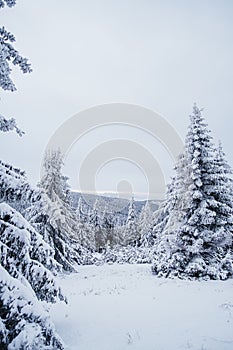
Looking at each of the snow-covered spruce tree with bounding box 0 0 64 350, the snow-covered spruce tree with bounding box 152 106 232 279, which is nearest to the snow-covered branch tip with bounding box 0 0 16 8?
the snow-covered spruce tree with bounding box 0 0 64 350

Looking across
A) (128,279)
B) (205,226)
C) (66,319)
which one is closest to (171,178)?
(205,226)

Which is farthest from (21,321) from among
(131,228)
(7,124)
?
(131,228)

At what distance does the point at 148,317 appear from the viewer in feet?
28.3

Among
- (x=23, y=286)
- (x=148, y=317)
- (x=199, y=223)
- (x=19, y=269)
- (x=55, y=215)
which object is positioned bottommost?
(x=148, y=317)

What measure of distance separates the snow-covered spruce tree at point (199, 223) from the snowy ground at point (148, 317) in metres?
2.56

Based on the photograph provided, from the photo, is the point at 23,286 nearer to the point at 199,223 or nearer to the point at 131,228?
the point at 199,223

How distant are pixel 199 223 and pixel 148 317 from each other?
9.09m

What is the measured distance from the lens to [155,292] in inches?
482

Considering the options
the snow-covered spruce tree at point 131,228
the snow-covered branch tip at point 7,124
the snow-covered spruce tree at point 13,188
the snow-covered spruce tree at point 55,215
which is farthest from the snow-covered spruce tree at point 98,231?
the snow-covered spruce tree at point 13,188

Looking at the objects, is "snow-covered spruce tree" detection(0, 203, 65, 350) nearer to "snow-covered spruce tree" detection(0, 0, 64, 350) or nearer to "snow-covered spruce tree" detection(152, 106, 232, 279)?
"snow-covered spruce tree" detection(0, 0, 64, 350)

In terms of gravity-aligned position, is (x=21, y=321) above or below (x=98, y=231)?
above

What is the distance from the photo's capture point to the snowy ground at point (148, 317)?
6754 millimetres

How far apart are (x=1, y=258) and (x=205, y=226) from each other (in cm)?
1397

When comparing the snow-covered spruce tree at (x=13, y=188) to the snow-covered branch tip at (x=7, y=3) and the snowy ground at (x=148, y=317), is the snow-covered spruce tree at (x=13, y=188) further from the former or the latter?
the snowy ground at (x=148, y=317)
